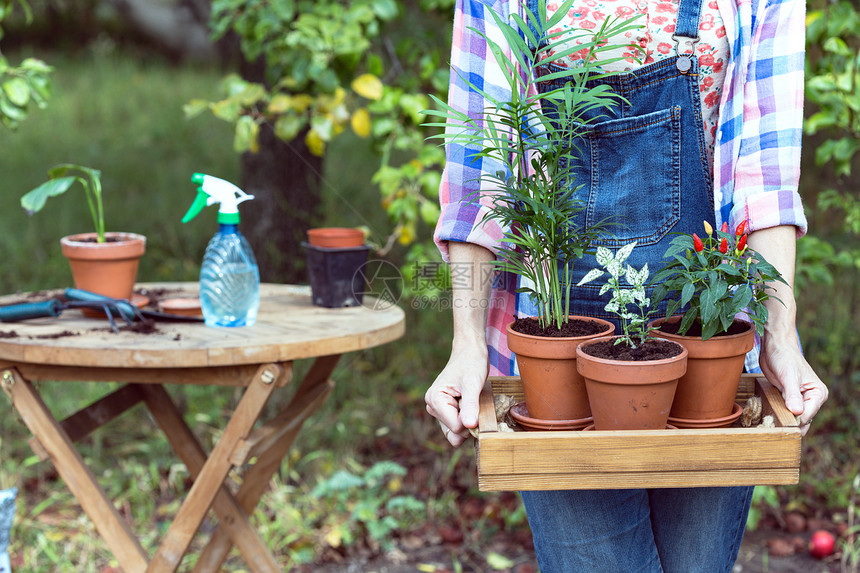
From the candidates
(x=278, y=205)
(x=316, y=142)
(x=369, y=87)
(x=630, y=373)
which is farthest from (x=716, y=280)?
(x=278, y=205)

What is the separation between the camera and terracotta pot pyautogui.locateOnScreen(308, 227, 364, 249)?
2131 mm

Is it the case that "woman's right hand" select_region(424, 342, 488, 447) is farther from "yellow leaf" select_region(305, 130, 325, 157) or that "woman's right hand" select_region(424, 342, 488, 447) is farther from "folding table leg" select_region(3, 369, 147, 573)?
"yellow leaf" select_region(305, 130, 325, 157)

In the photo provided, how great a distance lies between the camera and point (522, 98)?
123 cm

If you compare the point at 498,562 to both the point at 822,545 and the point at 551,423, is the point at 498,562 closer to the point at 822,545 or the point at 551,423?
the point at 822,545

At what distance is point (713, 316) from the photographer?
1.11m

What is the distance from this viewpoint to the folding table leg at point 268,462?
87.1 inches

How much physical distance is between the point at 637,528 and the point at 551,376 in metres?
0.33

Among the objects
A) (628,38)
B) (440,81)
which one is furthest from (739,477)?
(440,81)

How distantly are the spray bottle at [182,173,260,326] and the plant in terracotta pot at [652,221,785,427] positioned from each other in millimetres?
1063

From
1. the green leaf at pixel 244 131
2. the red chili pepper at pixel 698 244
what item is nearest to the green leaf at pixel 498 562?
the green leaf at pixel 244 131

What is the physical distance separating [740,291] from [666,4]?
472 millimetres

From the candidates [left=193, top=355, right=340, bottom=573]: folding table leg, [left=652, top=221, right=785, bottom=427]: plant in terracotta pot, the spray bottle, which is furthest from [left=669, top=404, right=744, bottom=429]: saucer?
[left=193, top=355, right=340, bottom=573]: folding table leg

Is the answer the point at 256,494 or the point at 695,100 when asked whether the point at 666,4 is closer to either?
the point at 695,100

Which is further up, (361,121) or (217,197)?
(361,121)
